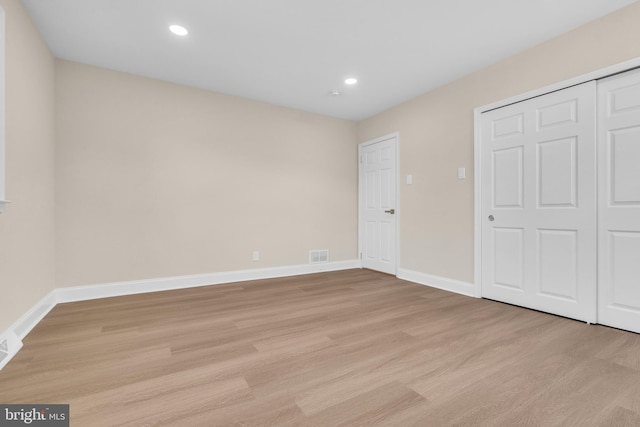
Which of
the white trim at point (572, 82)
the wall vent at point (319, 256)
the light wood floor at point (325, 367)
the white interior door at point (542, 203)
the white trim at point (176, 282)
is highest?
the white trim at point (572, 82)

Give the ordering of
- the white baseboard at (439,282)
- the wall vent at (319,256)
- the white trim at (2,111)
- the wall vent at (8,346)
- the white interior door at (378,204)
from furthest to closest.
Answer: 1. the wall vent at (319,256)
2. the white interior door at (378,204)
3. the white baseboard at (439,282)
4. the white trim at (2,111)
5. the wall vent at (8,346)

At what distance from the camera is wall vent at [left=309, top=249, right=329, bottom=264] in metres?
4.52

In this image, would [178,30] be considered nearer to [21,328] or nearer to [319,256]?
[21,328]

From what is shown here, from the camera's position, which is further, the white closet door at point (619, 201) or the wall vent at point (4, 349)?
the white closet door at point (619, 201)

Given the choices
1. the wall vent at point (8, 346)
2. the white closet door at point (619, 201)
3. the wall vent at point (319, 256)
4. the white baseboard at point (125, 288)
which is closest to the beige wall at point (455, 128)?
the white closet door at point (619, 201)

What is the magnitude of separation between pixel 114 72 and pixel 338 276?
3.80 metres

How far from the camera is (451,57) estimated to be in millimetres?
2930

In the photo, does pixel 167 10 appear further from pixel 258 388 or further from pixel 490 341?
pixel 490 341

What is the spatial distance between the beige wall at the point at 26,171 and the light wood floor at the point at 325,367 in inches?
15.5

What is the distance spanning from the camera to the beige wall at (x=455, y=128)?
233cm

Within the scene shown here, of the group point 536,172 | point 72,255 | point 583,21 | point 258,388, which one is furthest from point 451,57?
point 72,255

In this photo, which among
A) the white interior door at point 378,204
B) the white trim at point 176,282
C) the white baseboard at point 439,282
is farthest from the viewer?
the white interior door at point 378,204

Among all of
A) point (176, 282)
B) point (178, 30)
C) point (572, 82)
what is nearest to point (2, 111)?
point (178, 30)

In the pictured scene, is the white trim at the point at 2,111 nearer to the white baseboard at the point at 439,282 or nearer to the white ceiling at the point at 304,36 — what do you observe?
the white ceiling at the point at 304,36
